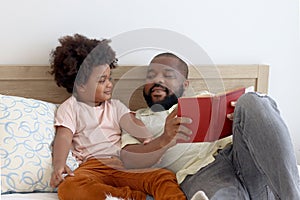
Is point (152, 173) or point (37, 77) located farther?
point (37, 77)

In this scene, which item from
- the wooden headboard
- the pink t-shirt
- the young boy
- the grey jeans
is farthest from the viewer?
the wooden headboard

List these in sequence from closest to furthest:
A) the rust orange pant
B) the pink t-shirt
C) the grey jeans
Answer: the grey jeans < the rust orange pant < the pink t-shirt

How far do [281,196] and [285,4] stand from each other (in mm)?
1050

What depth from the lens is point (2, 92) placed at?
1684mm

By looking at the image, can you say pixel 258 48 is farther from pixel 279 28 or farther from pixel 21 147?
pixel 21 147

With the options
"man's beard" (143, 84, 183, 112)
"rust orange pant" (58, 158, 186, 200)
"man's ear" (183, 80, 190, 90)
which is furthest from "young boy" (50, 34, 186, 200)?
"man's ear" (183, 80, 190, 90)

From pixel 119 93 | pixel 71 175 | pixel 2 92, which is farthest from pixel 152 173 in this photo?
pixel 2 92

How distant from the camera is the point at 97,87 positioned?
159cm

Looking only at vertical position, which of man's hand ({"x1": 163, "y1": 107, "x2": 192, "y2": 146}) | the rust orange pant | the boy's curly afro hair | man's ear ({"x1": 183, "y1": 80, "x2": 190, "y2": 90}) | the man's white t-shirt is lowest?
the rust orange pant

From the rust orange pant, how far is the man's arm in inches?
1.1

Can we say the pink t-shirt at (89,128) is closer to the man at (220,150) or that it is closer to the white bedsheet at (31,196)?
the man at (220,150)

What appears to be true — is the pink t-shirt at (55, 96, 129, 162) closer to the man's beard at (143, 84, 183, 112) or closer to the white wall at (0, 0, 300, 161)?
the man's beard at (143, 84, 183, 112)

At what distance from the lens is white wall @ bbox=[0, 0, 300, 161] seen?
5.66 feet

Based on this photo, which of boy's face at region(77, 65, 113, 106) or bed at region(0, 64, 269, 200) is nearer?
bed at region(0, 64, 269, 200)
